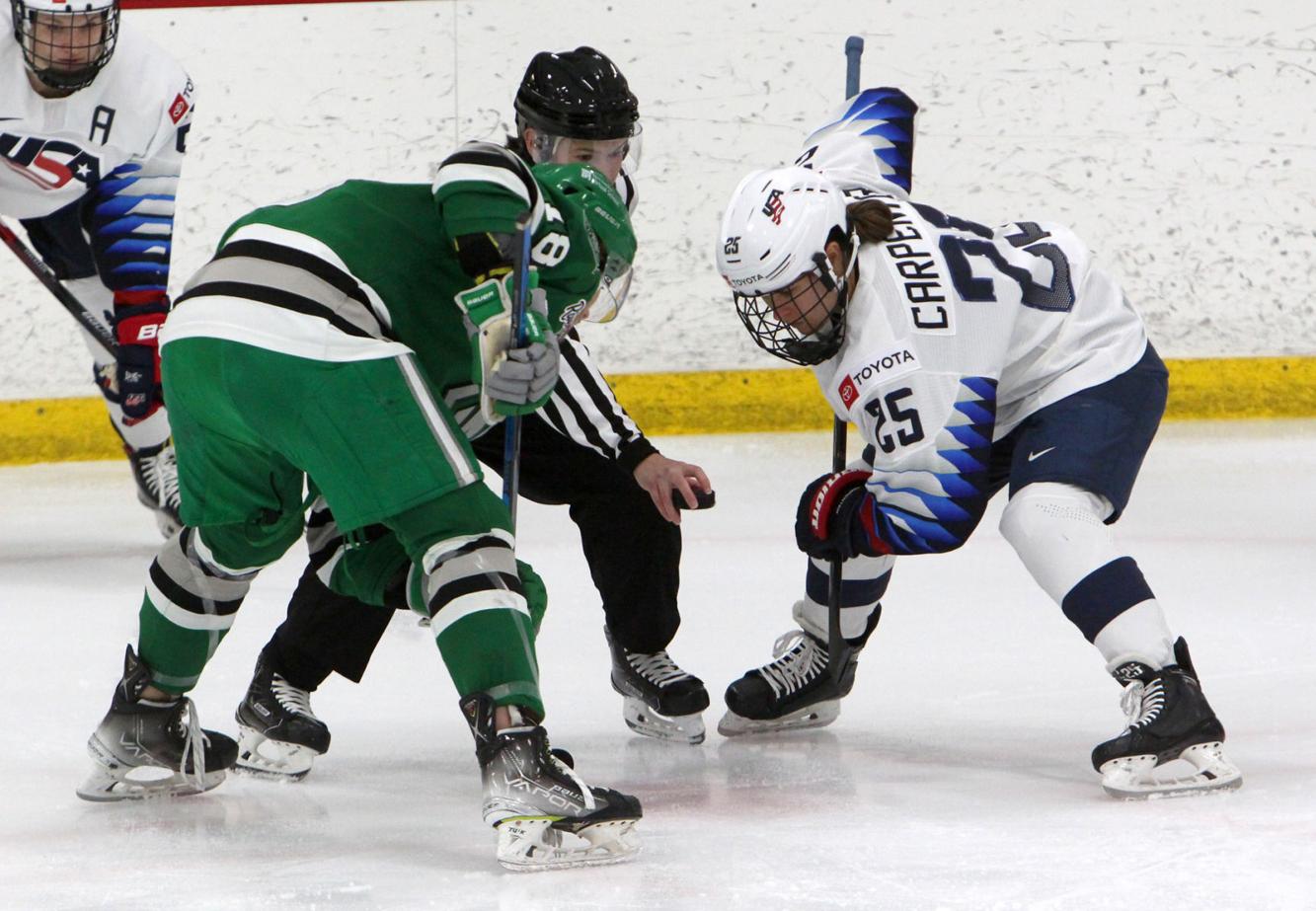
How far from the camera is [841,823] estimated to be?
6.98 feet

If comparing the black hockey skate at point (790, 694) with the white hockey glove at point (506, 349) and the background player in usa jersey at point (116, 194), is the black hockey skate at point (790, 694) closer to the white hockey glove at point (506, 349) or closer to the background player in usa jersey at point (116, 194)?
the white hockey glove at point (506, 349)

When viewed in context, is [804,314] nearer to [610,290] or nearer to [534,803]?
[610,290]

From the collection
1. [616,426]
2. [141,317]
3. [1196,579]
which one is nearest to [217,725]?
[616,426]

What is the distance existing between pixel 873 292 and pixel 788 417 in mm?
2851

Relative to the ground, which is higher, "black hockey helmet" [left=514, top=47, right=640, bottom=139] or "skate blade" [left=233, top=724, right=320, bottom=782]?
"black hockey helmet" [left=514, top=47, right=640, bottom=139]

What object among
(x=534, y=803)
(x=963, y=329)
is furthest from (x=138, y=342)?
(x=534, y=803)

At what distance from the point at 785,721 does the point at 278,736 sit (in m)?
0.69

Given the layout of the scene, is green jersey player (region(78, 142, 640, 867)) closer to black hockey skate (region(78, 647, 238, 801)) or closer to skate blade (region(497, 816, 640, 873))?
skate blade (region(497, 816, 640, 873))

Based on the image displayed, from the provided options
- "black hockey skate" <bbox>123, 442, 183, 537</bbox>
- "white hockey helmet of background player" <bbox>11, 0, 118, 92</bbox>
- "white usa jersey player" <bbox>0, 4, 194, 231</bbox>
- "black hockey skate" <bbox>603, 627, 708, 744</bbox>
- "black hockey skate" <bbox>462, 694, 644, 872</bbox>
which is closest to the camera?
"black hockey skate" <bbox>462, 694, 644, 872</bbox>

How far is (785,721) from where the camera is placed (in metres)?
2.61

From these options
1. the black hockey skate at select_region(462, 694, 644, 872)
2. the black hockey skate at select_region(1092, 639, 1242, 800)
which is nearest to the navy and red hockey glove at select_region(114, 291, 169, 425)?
the black hockey skate at select_region(462, 694, 644, 872)

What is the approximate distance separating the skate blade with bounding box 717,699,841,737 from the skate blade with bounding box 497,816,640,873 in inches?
25.9

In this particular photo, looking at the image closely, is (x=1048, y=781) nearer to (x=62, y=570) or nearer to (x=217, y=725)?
(x=217, y=725)

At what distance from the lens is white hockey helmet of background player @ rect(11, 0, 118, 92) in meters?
3.61
